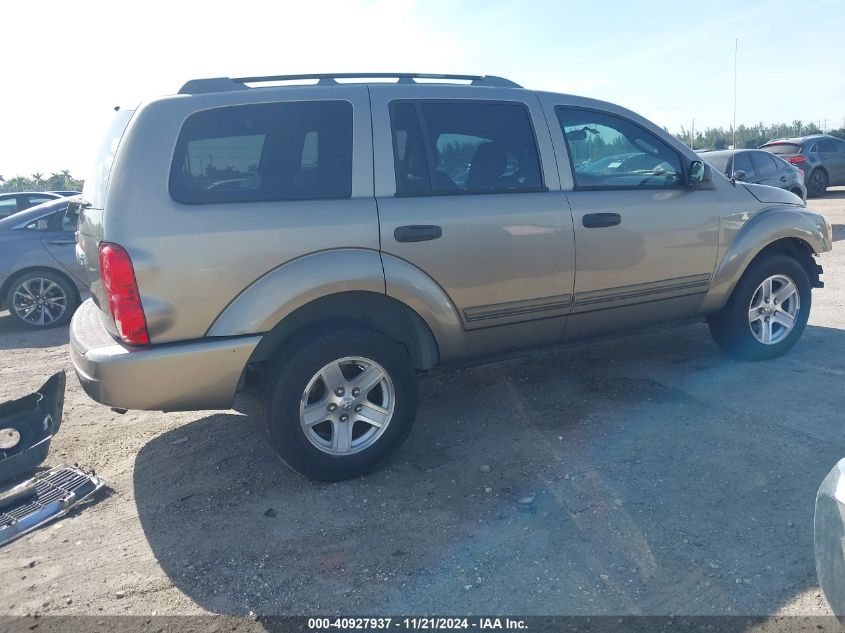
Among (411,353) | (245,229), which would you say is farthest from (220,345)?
(411,353)

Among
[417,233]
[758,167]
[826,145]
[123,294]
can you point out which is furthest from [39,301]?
[826,145]

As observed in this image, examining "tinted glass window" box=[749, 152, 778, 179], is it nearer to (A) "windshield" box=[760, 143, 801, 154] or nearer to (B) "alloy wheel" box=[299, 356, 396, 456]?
(A) "windshield" box=[760, 143, 801, 154]

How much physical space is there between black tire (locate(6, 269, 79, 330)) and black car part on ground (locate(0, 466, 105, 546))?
457cm

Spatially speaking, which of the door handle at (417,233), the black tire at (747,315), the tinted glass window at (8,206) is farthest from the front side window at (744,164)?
the tinted glass window at (8,206)

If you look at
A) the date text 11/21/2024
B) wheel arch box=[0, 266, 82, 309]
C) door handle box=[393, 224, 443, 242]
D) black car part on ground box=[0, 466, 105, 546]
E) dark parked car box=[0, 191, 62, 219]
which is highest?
dark parked car box=[0, 191, 62, 219]

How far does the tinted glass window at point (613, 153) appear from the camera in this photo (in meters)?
4.29

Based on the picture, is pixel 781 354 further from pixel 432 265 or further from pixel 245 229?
pixel 245 229

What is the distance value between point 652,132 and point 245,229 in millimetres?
2905

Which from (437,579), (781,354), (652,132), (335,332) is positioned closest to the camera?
(437,579)

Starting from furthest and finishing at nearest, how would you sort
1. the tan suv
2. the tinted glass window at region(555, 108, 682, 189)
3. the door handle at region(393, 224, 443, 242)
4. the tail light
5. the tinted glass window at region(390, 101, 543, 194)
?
the tinted glass window at region(555, 108, 682, 189), the tinted glass window at region(390, 101, 543, 194), the door handle at region(393, 224, 443, 242), the tan suv, the tail light

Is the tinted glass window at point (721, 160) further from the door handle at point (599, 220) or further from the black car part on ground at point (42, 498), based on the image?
the black car part on ground at point (42, 498)

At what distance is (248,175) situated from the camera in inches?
132

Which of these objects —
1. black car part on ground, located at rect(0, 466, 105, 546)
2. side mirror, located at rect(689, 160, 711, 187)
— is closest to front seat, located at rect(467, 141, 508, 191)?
side mirror, located at rect(689, 160, 711, 187)

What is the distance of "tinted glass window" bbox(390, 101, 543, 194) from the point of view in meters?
3.76
